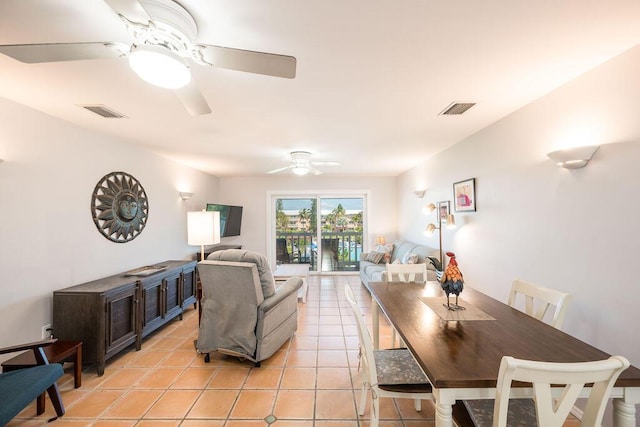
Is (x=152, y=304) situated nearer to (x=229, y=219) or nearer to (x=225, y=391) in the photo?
(x=225, y=391)

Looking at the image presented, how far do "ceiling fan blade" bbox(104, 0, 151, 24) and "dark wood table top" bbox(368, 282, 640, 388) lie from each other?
1782 mm

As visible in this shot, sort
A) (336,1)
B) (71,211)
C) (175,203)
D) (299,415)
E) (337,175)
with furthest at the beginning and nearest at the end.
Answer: (337,175), (175,203), (71,211), (299,415), (336,1)

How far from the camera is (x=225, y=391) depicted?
2145 mm

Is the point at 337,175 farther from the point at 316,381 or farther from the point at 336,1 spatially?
the point at 336,1

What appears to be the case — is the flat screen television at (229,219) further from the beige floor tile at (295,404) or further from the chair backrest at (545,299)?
the chair backrest at (545,299)

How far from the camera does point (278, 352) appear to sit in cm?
277

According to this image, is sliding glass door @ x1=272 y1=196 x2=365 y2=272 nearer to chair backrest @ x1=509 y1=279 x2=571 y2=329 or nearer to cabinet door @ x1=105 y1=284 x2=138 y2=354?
cabinet door @ x1=105 y1=284 x2=138 y2=354

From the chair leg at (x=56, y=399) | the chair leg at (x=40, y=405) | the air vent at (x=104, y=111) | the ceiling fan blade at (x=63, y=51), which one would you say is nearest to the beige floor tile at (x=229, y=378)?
the chair leg at (x=56, y=399)

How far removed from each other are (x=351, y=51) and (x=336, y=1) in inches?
14.6

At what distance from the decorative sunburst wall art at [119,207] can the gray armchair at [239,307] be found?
141 cm

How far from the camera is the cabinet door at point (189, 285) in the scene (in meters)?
3.70

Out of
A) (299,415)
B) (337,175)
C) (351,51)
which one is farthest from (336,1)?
(337,175)

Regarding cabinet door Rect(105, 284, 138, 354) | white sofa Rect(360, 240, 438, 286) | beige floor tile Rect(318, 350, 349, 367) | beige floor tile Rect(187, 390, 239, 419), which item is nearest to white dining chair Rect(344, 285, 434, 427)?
beige floor tile Rect(318, 350, 349, 367)

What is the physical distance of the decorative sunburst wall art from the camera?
9.62 feet
